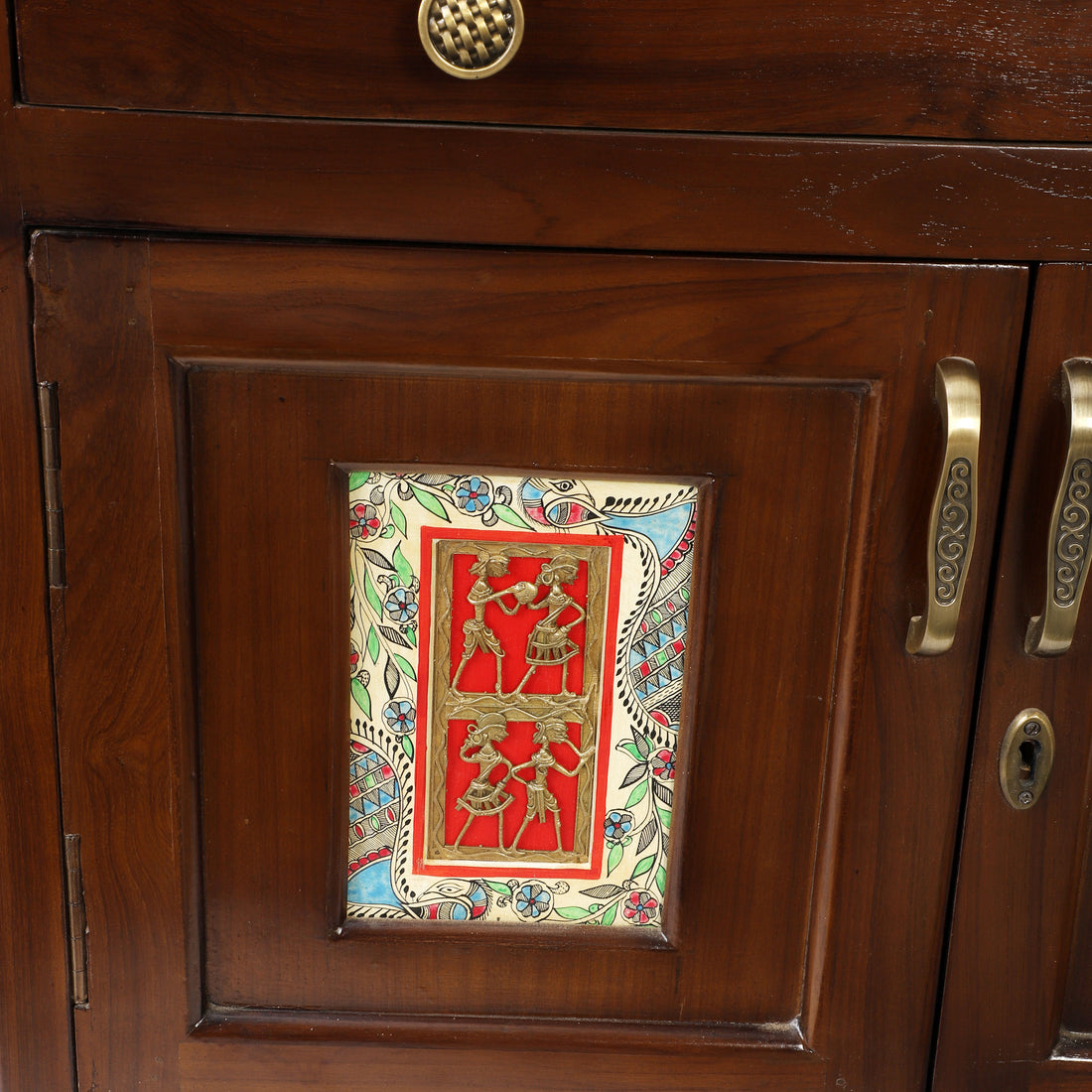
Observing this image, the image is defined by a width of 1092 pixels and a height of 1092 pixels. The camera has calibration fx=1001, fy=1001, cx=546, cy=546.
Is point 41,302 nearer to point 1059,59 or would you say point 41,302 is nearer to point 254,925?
point 254,925

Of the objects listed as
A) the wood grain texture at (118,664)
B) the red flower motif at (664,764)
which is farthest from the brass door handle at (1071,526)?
the wood grain texture at (118,664)

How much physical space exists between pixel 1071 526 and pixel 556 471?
0.85ft

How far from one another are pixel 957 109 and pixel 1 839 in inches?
24.5

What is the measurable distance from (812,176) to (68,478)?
40 centimetres

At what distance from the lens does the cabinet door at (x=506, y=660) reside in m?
0.50

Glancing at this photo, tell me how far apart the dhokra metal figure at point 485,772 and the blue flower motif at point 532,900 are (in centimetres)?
4

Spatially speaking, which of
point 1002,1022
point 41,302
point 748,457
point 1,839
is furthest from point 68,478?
point 1002,1022

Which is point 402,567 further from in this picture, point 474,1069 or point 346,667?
point 474,1069

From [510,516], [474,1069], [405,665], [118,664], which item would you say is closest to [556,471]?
[510,516]

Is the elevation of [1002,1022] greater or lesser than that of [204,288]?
lesser

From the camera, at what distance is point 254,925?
1.90 feet

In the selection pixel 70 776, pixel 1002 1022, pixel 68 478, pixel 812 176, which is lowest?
pixel 1002 1022

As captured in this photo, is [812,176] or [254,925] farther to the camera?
[254,925]

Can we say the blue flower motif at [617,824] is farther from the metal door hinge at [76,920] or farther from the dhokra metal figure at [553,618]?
the metal door hinge at [76,920]
